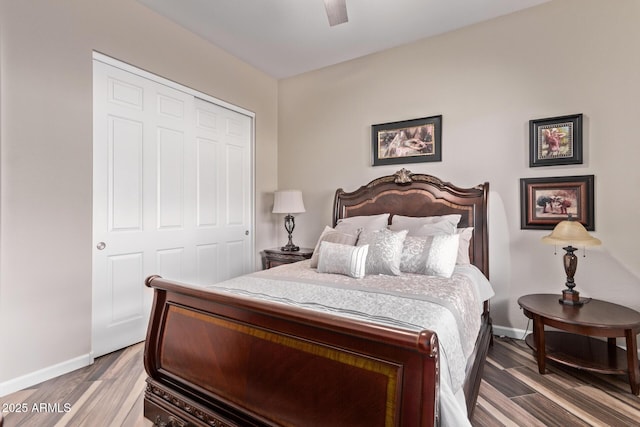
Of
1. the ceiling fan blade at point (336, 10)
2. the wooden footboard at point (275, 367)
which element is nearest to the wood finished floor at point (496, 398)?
the wooden footboard at point (275, 367)

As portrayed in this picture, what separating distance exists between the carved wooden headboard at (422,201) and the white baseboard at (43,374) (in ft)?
8.57

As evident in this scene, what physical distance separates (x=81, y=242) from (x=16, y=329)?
66 cm

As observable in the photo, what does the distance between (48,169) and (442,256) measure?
2.91 meters

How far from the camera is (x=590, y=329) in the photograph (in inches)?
80.3

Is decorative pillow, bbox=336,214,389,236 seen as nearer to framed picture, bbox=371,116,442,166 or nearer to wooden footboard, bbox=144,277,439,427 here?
framed picture, bbox=371,116,442,166

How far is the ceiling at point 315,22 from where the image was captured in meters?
2.78

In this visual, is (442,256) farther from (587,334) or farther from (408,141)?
(408,141)

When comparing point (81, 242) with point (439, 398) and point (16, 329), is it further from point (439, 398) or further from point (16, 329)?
point (439, 398)

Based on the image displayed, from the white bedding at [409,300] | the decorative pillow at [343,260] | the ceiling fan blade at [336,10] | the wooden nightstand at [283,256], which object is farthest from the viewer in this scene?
the wooden nightstand at [283,256]

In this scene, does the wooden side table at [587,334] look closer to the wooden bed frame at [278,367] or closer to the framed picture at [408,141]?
the wooden bed frame at [278,367]

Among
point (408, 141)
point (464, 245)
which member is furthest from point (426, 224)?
point (408, 141)

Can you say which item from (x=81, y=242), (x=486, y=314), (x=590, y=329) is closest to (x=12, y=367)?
(x=81, y=242)

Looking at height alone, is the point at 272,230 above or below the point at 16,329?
above

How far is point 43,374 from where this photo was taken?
2203mm
